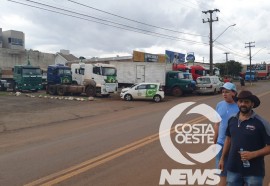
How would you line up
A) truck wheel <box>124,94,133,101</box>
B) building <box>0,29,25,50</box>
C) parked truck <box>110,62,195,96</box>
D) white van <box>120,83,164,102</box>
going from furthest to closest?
1. building <box>0,29,25,50</box>
2. parked truck <box>110,62,195,96</box>
3. truck wheel <box>124,94,133,101</box>
4. white van <box>120,83,164,102</box>

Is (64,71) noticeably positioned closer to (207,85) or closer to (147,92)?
(147,92)

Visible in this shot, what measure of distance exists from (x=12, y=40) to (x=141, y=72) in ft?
156

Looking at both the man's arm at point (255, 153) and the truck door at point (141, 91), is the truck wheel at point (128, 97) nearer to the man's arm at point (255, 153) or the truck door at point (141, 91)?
the truck door at point (141, 91)

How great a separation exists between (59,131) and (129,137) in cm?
335

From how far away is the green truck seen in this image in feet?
125

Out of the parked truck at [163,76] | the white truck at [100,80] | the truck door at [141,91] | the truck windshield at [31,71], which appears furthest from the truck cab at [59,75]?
the truck door at [141,91]

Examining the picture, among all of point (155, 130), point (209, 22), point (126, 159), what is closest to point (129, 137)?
point (155, 130)

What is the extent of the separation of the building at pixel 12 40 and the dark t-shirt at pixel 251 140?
76.0 metres

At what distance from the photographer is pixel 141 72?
37219mm

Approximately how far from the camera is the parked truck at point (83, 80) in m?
32.5

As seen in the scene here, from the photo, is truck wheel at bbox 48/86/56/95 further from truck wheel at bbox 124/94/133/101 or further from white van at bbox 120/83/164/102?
white van at bbox 120/83/164/102

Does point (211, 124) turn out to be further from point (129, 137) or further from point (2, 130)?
point (2, 130)

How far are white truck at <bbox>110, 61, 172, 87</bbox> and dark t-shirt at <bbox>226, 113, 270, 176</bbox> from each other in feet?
104

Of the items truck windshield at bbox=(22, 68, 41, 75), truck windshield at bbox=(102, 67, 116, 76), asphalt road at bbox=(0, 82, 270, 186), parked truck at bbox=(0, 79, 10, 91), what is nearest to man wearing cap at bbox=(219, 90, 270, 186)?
asphalt road at bbox=(0, 82, 270, 186)
